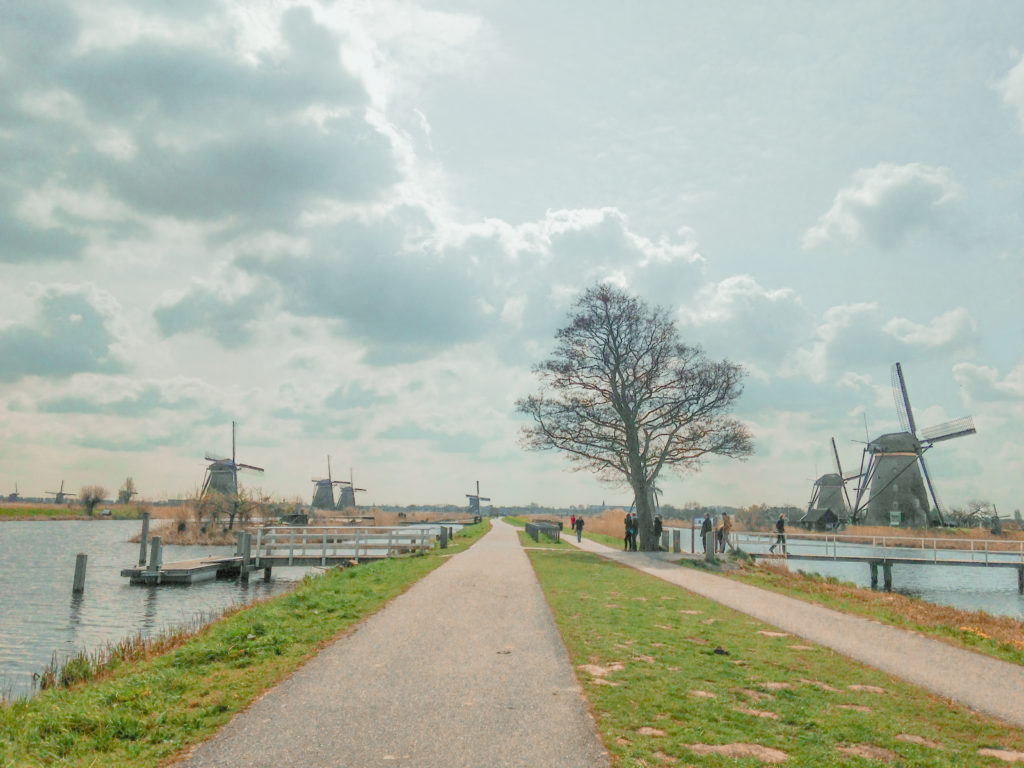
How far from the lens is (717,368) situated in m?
34.2

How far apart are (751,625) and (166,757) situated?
10691 mm

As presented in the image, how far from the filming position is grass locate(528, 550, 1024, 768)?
255 inches

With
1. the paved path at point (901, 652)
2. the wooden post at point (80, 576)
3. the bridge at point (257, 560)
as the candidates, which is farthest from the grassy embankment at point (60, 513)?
the paved path at point (901, 652)

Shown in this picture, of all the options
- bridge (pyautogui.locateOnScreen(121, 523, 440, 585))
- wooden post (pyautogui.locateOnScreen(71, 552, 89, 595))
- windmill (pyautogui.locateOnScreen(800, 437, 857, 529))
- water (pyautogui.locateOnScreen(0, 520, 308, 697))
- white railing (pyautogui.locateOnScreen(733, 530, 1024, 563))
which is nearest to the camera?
water (pyautogui.locateOnScreen(0, 520, 308, 697))

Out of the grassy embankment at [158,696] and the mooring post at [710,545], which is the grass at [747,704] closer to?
the grassy embankment at [158,696]

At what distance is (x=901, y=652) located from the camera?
38.6ft

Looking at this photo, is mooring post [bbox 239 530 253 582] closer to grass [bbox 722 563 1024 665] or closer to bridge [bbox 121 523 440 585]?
bridge [bbox 121 523 440 585]

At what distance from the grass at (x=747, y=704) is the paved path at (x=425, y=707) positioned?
46cm

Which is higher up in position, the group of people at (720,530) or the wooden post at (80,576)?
the group of people at (720,530)

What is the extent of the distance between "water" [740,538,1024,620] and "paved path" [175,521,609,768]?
21823 mm

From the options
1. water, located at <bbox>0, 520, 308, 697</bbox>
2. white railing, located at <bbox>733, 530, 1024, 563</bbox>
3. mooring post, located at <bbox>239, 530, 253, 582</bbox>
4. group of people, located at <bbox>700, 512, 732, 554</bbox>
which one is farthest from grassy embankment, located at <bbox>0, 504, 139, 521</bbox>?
white railing, located at <bbox>733, 530, 1024, 563</bbox>

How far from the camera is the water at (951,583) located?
28.6 metres

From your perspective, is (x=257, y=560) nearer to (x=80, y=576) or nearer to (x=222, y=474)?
(x=80, y=576)

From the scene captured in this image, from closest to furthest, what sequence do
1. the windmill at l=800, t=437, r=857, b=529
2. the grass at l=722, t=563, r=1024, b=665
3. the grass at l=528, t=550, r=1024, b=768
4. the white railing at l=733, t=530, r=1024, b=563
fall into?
the grass at l=528, t=550, r=1024, b=768, the grass at l=722, t=563, r=1024, b=665, the white railing at l=733, t=530, r=1024, b=563, the windmill at l=800, t=437, r=857, b=529
